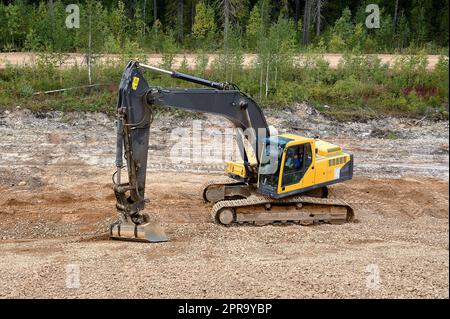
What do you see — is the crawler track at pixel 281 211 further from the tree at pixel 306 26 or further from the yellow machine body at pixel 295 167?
the tree at pixel 306 26

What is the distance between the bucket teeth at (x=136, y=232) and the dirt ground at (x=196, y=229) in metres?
0.20

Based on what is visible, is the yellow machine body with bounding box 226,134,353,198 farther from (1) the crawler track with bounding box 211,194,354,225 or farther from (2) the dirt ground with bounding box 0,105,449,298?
(2) the dirt ground with bounding box 0,105,449,298

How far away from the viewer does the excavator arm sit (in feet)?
34.6

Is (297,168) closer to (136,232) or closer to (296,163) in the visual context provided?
(296,163)

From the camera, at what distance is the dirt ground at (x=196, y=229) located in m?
9.13

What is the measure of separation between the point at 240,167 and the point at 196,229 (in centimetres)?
204

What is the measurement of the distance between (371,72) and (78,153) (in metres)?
13.1

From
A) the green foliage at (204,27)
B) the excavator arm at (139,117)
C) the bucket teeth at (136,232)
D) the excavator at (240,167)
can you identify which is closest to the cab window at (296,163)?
the excavator at (240,167)

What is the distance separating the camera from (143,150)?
35.9 ft

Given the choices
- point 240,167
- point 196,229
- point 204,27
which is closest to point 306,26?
point 204,27

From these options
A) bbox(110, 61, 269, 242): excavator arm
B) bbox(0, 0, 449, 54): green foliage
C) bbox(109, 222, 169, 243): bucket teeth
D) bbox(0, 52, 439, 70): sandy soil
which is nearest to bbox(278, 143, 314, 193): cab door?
bbox(110, 61, 269, 242): excavator arm

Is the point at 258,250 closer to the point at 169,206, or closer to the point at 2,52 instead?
the point at 169,206

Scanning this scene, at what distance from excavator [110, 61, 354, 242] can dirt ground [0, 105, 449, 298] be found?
38 centimetres
